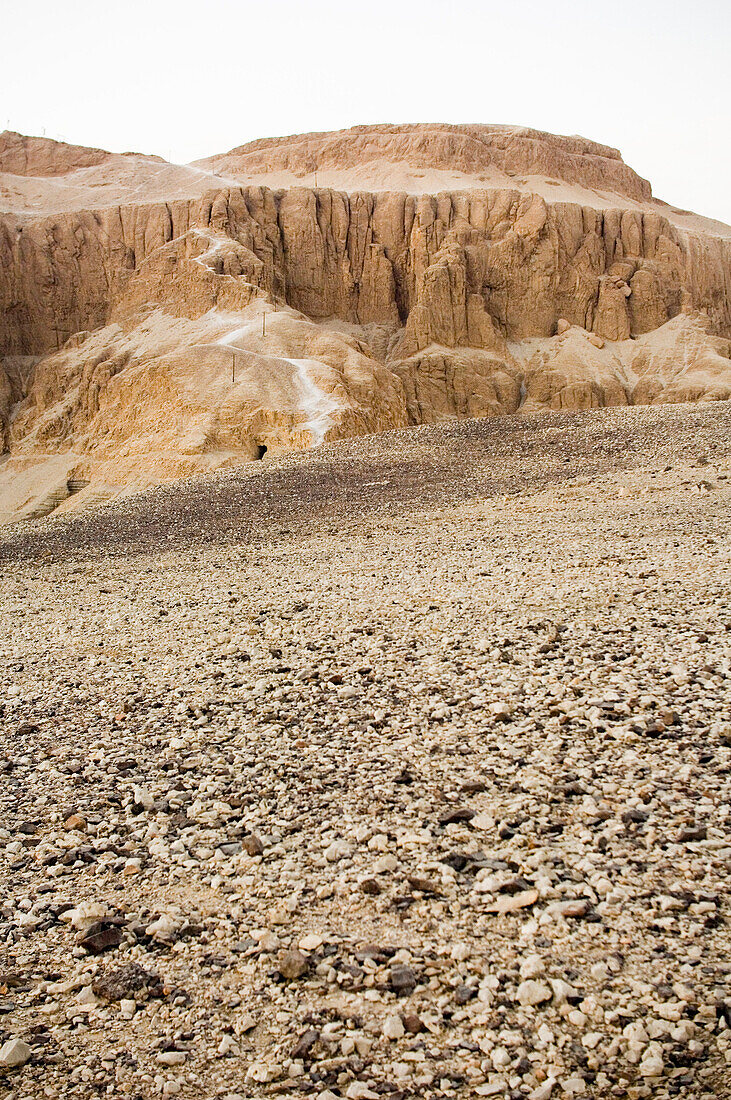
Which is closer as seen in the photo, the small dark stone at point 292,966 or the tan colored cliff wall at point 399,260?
the small dark stone at point 292,966

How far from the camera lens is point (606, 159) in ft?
382

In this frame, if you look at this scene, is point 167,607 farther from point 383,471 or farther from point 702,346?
point 702,346

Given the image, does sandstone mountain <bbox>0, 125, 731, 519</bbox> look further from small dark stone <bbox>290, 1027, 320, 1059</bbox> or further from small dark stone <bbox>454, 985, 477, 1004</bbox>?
small dark stone <bbox>290, 1027, 320, 1059</bbox>

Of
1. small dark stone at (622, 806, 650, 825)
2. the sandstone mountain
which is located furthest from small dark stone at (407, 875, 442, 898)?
the sandstone mountain

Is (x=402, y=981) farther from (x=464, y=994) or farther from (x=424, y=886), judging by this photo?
(x=424, y=886)

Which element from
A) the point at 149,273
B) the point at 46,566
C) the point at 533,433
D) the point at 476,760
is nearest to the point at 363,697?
the point at 476,760

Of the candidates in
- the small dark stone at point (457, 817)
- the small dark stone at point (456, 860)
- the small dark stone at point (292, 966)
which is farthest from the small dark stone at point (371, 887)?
the small dark stone at point (457, 817)

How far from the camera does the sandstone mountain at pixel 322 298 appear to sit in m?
51.5

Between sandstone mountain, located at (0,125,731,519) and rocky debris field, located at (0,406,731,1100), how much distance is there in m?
35.0

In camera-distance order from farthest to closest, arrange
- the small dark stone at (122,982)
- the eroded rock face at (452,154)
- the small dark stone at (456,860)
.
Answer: the eroded rock face at (452,154), the small dark stone at (456,860), the small dark stone at (122,982)

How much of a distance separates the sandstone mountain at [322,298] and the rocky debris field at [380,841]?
35.0 m

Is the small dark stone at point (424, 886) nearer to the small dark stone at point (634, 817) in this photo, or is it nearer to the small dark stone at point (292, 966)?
the small dark stone at point (292, 966)

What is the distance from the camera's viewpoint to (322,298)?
8738cm

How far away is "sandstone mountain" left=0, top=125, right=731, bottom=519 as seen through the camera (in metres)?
51.5
